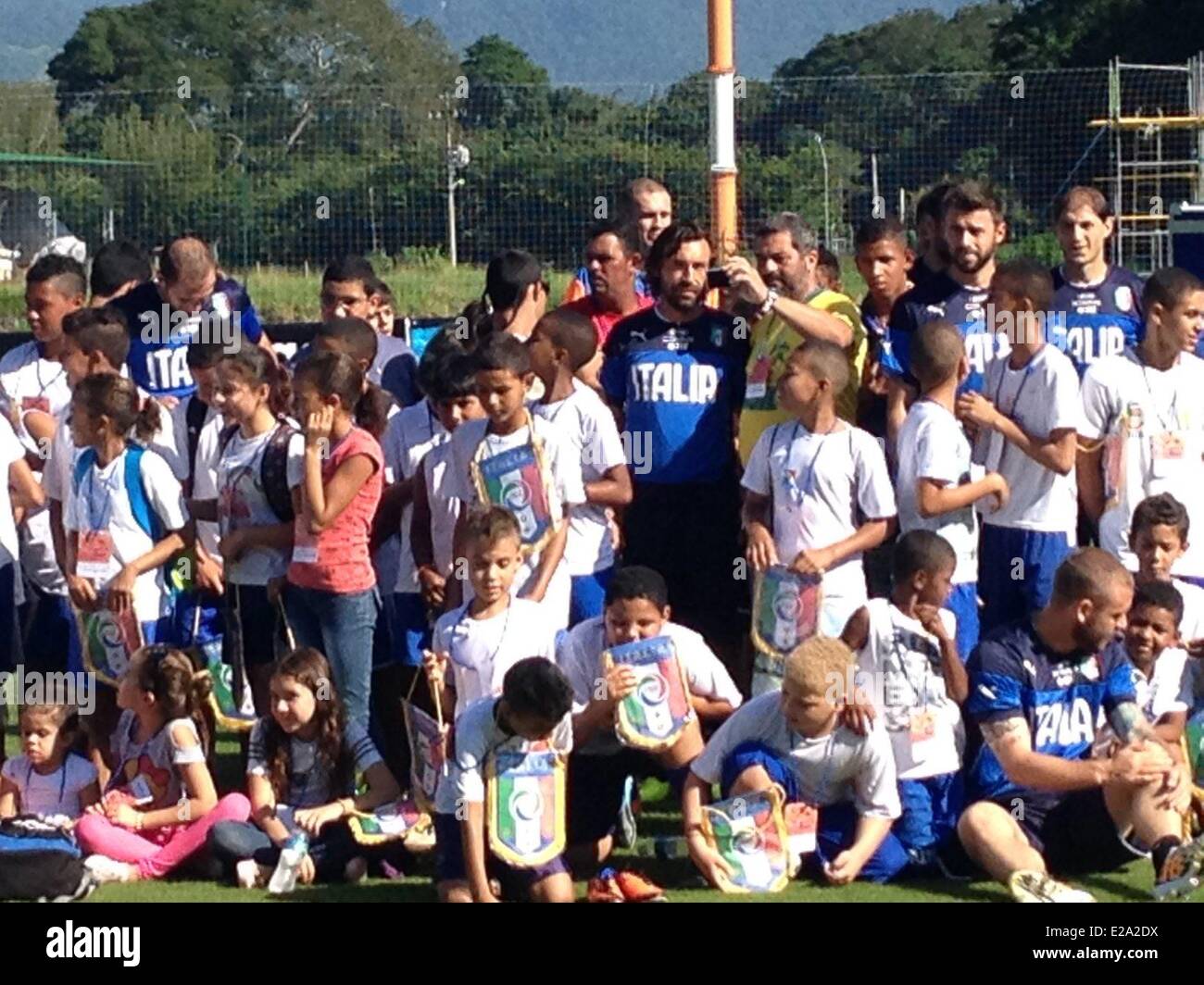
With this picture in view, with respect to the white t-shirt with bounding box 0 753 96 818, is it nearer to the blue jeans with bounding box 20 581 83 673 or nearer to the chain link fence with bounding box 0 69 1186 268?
the blue jeans with bounding box 20 581 83 673

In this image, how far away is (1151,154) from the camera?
57.5 feet

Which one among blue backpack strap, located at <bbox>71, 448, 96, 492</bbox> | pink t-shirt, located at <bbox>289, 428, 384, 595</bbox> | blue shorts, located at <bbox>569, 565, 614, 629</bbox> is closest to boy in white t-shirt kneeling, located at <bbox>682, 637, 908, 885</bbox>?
blue shorts, located at <bbox>569, 565, 614, 629</bbox>

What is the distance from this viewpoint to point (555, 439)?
277 inches

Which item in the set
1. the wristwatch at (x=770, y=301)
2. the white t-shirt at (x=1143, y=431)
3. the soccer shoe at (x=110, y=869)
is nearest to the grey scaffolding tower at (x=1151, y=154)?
the white t-shirt at (x=1143, y=431)

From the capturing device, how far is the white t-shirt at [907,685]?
6.54 m

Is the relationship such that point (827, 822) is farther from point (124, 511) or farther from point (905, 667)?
point (124, 511)

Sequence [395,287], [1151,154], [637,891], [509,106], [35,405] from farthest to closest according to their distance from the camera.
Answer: [1151,154] < [509,106] < [395,287] < [35,405] < [637,891]

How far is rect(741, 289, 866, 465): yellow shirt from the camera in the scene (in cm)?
725

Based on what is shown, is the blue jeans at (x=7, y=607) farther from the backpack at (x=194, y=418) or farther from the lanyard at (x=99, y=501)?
the backpack at (x=194, y=418)

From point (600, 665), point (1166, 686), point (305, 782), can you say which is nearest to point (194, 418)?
point (305, 782)

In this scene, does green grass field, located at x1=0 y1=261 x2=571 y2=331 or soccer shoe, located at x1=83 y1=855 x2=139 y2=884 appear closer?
soccer shoe, located at x1=83 y1=855 x2=139 y2=884

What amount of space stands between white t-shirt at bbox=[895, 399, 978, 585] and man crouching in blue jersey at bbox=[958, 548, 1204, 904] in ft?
2.19

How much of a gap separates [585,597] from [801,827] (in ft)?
3.89

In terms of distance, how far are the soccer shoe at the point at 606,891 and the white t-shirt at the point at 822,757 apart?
0.42 meters
